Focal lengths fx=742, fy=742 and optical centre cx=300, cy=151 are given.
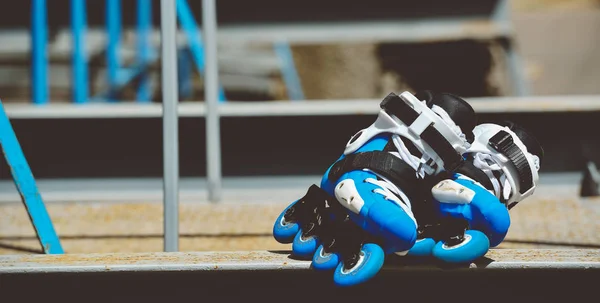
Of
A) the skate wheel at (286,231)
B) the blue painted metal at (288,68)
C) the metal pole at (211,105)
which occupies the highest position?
the blue painted metal at (288,68)

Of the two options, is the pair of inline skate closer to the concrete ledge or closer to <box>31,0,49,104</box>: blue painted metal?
the concrete ledge

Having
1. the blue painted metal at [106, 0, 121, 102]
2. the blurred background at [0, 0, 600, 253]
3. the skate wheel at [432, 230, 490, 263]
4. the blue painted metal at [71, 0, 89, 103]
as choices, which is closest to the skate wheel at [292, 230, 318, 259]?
the skate wheel at [432, 230, 490, 263]

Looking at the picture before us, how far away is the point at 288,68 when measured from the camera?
23.6 ft

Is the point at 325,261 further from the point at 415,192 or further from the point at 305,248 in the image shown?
the point at 415,192

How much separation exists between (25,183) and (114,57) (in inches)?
136

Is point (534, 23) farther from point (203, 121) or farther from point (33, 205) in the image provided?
point (33, 205)

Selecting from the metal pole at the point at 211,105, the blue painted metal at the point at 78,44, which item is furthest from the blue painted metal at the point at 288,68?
the metal pole at the point at 211,105

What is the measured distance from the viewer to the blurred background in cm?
331

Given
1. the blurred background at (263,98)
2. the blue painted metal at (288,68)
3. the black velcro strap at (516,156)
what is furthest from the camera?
the blue painted metal at (288,68)

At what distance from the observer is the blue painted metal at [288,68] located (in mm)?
7008

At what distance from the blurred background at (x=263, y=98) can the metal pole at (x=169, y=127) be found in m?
0.61

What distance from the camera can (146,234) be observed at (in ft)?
9.73

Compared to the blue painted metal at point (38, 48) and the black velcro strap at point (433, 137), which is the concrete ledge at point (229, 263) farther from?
the blue painted metal at point (38, 48)

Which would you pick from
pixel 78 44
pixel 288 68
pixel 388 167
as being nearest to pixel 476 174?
pixel 388 167
